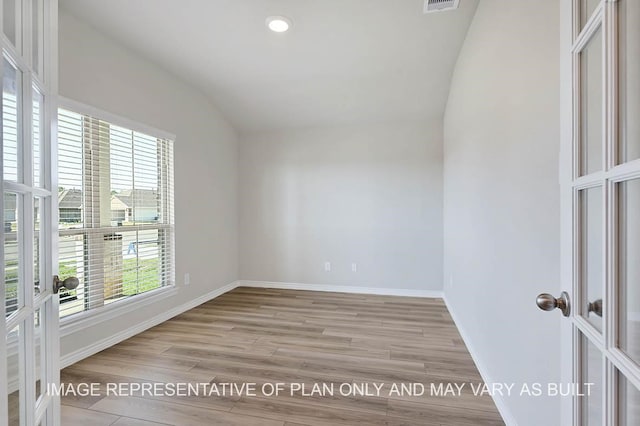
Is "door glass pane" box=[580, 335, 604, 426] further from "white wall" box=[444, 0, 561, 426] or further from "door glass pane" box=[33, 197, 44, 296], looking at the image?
"door glass pane" box=[33, 197, 44, 296]

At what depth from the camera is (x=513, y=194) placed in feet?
5.02

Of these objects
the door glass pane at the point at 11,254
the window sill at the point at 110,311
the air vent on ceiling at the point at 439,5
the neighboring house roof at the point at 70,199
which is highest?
the air vent on ceiling at the point at 439,5

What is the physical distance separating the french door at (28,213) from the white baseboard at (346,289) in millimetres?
3437

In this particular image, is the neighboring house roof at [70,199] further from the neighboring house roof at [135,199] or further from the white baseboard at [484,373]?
the white baseboard at [484,373]

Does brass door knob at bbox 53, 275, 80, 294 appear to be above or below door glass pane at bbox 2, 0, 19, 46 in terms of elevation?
below

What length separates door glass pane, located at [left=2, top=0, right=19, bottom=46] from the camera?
78cm

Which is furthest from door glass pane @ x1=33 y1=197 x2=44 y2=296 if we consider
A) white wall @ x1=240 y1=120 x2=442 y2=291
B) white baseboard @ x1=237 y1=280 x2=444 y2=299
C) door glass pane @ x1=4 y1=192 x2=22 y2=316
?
white baseboard @ x1=237 y1=280 x2=444 y2=299

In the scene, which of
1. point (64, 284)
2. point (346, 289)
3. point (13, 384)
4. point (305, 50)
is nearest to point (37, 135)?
point (64, 284)

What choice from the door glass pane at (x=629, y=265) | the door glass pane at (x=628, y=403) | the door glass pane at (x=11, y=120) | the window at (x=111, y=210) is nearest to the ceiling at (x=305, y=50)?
the window at (x=111, y=210)

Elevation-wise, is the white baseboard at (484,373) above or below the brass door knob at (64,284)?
below

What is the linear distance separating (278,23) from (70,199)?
7.20 feet

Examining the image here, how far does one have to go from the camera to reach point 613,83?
0.63 m

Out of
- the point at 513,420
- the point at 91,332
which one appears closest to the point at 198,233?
the point at 91,332

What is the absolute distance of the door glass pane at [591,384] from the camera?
2.27 ft
